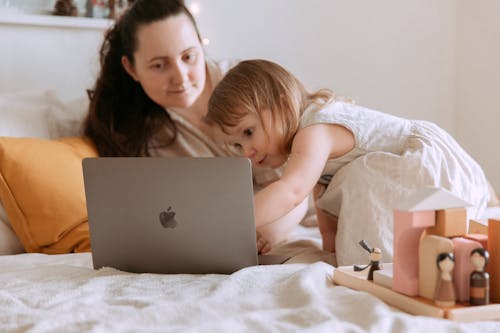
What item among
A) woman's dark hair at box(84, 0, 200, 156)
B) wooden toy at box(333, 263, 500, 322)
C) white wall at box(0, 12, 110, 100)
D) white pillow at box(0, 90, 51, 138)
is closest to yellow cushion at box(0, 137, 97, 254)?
white pillow at box(0, 90, 51, 138)

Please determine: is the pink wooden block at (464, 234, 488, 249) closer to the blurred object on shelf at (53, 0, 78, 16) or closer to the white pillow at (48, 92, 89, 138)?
the white pillow at (48, 92, 89, 138)

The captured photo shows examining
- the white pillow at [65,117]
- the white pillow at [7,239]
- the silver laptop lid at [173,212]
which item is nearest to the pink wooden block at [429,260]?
the silver laptop lid at [173,212]

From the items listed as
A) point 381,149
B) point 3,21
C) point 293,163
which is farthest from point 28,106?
point 381,149

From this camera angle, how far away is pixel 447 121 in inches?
116

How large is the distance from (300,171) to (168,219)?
14.5 inches

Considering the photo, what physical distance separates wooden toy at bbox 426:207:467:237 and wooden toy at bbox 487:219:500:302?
4 cm

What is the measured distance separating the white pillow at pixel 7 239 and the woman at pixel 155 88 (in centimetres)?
37

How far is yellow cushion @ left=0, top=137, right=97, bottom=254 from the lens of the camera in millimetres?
1783

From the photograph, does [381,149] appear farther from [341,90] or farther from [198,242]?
[341,90]

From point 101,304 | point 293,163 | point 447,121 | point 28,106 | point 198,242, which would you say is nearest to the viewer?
point 101,304

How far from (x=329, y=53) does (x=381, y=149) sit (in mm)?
1122

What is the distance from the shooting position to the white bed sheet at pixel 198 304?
95 cm

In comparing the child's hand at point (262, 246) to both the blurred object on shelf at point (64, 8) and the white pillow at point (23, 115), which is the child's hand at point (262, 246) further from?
the blurred object on shelf at point (64, 8)

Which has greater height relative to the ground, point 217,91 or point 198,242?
point 217,91
